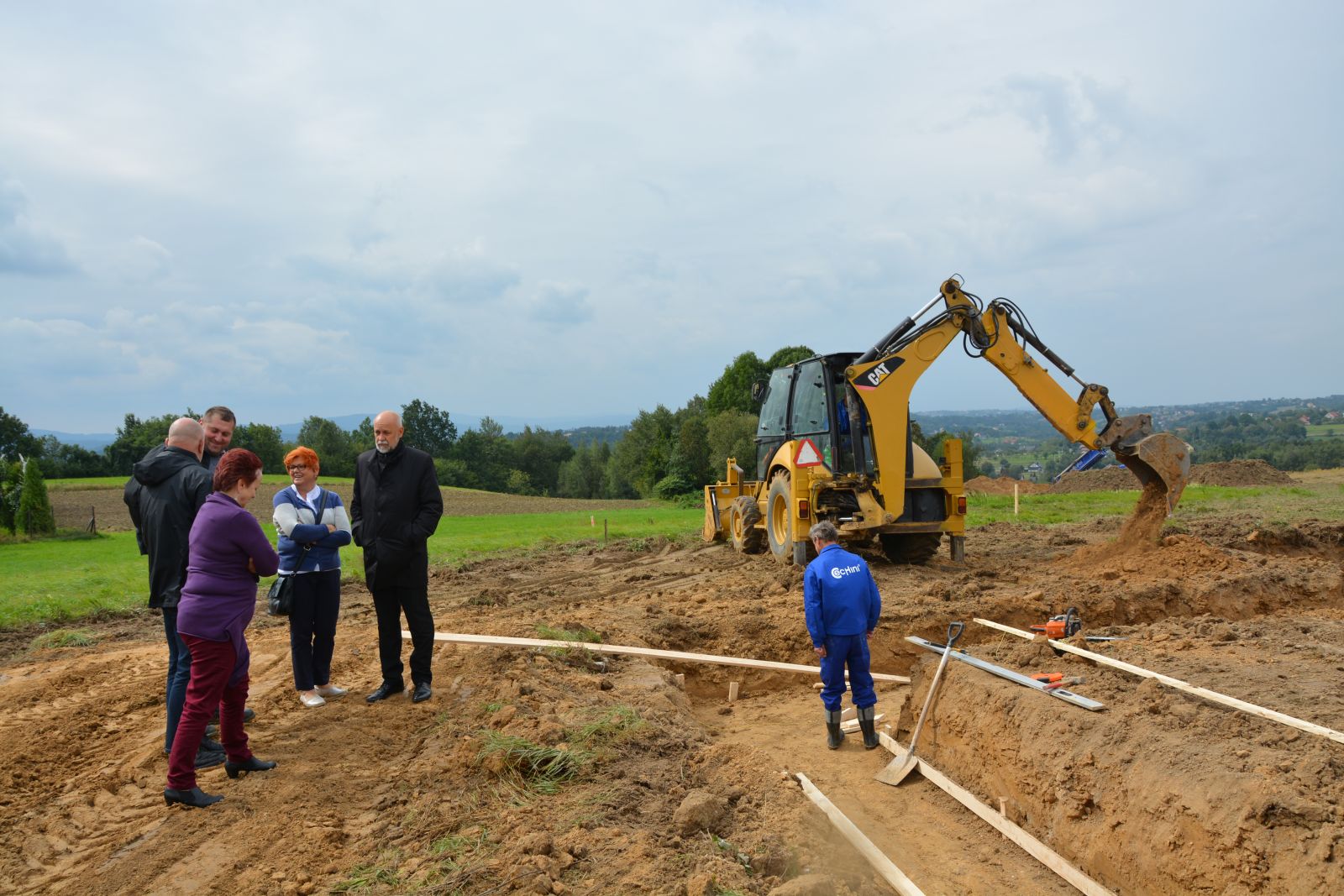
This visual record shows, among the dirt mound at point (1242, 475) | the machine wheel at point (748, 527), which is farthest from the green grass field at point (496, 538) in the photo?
the machine wheel at point (748, 527)

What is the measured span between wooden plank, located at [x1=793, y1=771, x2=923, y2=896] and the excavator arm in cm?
650

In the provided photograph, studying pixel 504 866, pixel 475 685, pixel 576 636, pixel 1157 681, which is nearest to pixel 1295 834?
pixel 1157 681

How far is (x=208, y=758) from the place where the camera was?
5109 millimetres

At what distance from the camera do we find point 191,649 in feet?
15.2

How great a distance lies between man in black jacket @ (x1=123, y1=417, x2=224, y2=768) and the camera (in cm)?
506

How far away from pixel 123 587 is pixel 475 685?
32.8 ft

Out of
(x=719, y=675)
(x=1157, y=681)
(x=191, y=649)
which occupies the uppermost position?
(x=191, y=649)

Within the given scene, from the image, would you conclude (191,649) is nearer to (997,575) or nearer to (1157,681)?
(1157,681)

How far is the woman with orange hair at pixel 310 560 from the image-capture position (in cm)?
582

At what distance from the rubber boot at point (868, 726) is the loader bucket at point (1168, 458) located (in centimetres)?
728

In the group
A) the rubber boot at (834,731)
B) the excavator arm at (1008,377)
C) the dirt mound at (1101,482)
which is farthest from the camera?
the dirt mound at (1101,482)

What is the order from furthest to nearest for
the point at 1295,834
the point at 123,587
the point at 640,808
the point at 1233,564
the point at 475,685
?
the point at 123,587 < the point at 1233,564 < the point at 475,685 < the point at 640,808 < the point at 1295,834

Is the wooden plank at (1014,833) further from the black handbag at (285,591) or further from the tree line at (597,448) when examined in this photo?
the tree line at (597,448)

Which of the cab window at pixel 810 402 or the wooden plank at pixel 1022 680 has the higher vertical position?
the cab window at pixel 810 402
